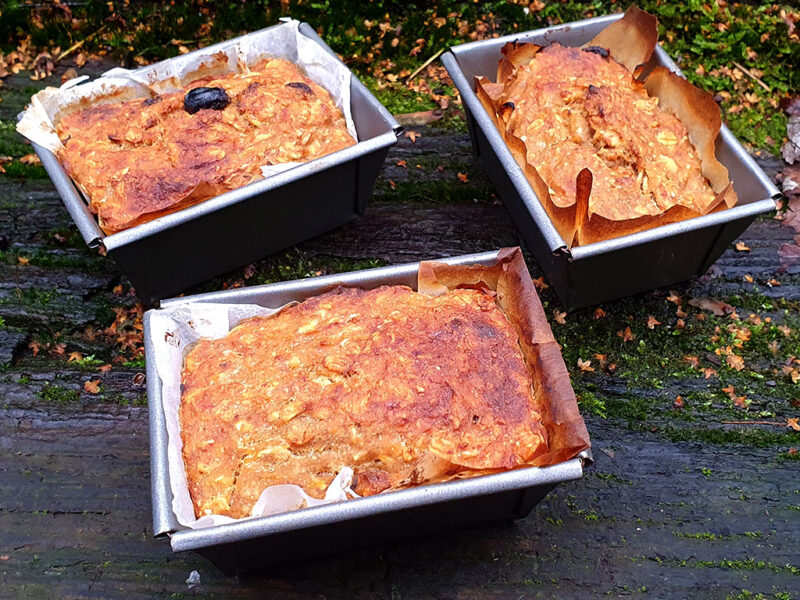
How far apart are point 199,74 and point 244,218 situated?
1.45 metres

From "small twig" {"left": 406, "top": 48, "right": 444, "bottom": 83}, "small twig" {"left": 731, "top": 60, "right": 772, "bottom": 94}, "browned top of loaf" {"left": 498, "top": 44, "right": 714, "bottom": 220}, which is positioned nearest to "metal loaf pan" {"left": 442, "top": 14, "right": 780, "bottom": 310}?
"browned top of loaf" {"left": 498, "top": 44, "right": 714, "bottom": 220}

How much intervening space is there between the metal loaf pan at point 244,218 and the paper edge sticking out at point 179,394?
2.14ft

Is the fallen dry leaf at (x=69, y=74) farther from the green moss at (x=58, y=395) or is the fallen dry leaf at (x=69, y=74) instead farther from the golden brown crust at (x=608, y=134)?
the golden brown crust at (x=608, y=134)

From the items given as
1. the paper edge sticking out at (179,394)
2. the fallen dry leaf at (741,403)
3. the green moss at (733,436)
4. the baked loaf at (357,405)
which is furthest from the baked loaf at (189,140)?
the fallen dry leaf at (741,403)

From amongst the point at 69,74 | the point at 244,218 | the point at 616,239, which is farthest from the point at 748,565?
the point at 69,74

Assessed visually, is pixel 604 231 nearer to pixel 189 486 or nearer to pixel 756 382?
pixel 756 382

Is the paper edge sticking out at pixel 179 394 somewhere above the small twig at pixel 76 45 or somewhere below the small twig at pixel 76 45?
below

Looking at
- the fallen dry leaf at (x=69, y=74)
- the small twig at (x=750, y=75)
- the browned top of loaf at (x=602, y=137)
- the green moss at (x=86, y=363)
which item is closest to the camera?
the browned top of loaf at (x=602, y=137)

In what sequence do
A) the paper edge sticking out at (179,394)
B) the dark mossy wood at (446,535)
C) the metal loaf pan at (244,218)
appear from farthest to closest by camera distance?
the metal loaf pan at (244,218), the dark mossy wood at (446,535), the paper edge sticking out at (179,394)

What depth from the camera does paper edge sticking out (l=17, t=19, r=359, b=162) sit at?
4.68 m

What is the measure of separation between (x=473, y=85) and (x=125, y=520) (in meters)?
3.59

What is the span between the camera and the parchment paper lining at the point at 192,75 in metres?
4.65

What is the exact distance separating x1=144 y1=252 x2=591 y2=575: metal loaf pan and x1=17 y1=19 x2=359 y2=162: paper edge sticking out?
1550mm

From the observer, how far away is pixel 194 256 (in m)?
4.36
